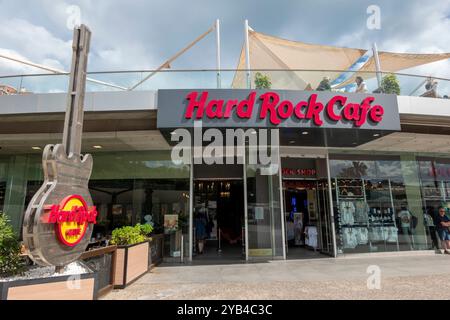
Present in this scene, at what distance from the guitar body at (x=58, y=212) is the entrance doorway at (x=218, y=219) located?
5.48 m

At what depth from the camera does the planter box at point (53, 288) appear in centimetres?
335

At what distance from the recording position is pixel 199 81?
7.19m

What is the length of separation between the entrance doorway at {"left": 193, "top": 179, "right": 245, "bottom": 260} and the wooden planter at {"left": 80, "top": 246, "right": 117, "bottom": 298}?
4.08 meters

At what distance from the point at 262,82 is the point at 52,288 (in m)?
6.22

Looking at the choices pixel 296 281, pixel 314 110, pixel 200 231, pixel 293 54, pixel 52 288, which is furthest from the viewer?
pixel 293 54

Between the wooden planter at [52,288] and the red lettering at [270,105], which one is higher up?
the red lettering at [270,105]

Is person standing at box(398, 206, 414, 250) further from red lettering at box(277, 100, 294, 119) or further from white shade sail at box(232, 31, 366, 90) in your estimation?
white shade sail at box(232, 31, 366, 90)

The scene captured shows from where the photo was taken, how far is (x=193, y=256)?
367 inches

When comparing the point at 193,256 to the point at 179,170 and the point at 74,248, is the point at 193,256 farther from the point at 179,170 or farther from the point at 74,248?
the point at 74,248

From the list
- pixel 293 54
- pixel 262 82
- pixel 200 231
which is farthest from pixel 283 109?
pixel 293 54

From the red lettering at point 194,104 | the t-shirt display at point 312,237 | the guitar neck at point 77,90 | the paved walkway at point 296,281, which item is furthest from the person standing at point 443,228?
the guitar neck at point 77,90

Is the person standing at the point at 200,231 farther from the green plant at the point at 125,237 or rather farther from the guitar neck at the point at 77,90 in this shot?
the guitar neck at the point at 77,90

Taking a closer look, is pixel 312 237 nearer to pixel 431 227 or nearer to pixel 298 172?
pixel 298 172

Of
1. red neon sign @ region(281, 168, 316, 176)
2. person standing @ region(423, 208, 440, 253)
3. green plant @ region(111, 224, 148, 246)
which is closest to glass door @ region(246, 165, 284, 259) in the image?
red neon sign @ region(281, 168, 316, 176)
